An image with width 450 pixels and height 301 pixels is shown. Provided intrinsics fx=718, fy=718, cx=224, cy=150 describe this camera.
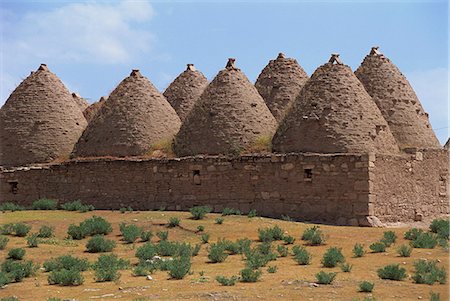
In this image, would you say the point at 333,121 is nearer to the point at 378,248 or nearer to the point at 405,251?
the point at 378,248

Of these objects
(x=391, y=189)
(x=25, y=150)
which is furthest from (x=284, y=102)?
(x=25, y=150)

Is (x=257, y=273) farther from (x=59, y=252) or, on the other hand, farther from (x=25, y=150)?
(x=25, y=150)

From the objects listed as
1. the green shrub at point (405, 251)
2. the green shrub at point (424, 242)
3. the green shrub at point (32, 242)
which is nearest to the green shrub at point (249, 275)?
the green shrub at point (405, 251)

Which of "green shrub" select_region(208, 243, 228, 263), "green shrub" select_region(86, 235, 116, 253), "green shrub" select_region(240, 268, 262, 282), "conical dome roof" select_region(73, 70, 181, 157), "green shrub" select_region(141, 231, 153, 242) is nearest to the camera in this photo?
"green shrub" select_region(240, 268, 262, 282)

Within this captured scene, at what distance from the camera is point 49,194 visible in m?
21.0

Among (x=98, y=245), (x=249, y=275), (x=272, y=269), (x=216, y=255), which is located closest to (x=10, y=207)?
(x=98, y=245)

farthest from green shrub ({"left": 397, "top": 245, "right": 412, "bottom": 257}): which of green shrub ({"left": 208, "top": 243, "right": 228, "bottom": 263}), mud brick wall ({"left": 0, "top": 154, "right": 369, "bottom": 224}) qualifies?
mud brick wall ({"left": 0, "top": 154, "right": 369, "bottom": 224})

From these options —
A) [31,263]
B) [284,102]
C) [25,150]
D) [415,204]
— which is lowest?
[31,263]

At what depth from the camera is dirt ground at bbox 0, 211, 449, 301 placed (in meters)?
10.1

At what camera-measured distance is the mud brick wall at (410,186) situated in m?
17.6

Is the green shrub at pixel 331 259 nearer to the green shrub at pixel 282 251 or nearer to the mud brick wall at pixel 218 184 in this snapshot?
the green shrub at pixel 282 251

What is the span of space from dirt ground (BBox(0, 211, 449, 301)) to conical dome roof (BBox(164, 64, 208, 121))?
28.6 feet

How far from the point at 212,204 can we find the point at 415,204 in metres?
5.35

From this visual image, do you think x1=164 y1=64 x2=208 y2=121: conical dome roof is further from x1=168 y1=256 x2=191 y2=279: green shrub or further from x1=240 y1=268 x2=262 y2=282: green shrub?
x1=240 y1=268 x2=262 y2=282: green shrub
